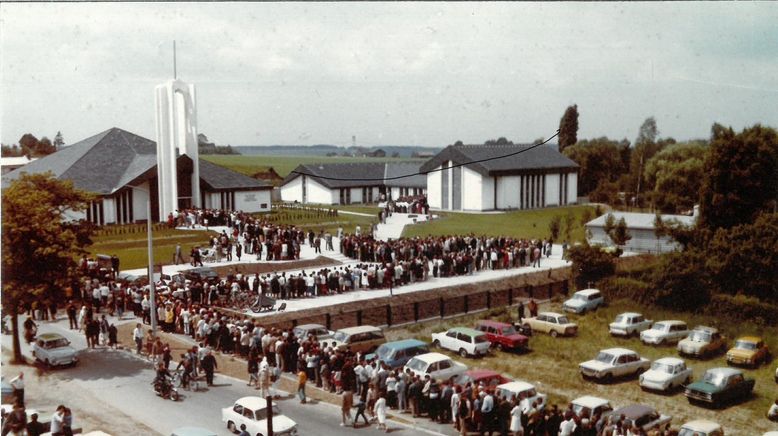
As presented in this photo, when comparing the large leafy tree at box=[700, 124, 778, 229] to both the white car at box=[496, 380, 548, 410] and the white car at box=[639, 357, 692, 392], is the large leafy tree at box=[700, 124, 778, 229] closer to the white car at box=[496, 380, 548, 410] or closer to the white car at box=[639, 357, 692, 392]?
the white car at box=[639, 357, 692, 392]

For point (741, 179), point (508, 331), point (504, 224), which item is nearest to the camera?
point (508, 331)

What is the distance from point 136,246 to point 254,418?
595cm

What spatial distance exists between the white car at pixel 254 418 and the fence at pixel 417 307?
Result: 16.0 ft

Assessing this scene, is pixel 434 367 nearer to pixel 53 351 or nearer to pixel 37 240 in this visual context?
pixel 53 351

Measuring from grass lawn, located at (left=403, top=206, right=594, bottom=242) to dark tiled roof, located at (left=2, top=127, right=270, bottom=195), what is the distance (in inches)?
373

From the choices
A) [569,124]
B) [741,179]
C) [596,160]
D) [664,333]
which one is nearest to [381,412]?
[664,333]

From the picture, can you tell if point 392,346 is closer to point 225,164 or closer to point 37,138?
point 225,164

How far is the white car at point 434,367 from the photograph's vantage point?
1543 cm

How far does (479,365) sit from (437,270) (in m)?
5.67

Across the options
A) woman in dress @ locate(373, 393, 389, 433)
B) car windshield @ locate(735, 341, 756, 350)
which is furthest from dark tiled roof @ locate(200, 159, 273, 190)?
car windshield @ locate(735, 341, 756, 350)

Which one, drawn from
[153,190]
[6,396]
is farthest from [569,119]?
[6,396]

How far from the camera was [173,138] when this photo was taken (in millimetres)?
16688

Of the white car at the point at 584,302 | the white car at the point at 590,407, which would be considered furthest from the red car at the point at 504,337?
the white car at the point at 590,407

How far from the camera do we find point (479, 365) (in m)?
17.7
